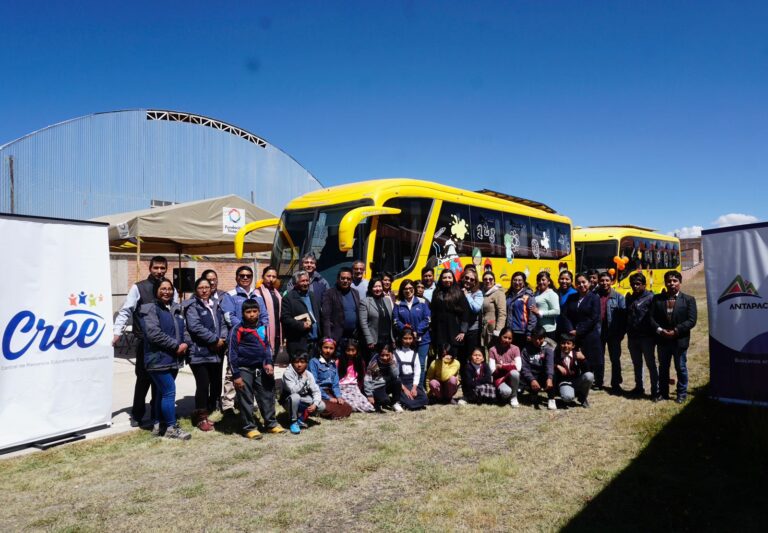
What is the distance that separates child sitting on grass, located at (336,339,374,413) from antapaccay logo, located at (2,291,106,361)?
2.84 meters

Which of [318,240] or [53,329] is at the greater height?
[318,240]

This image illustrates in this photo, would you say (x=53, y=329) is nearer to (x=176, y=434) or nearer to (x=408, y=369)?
(x=176, y=434)

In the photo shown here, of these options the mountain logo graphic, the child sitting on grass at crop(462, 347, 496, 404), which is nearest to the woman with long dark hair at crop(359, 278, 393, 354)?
the child sitting on grass at crop(462, 347, 496, 404)

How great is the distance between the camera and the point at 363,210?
25.9 feet

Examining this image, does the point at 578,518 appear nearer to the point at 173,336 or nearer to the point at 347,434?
the point at 347,434

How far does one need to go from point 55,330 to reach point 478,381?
16.1 feet

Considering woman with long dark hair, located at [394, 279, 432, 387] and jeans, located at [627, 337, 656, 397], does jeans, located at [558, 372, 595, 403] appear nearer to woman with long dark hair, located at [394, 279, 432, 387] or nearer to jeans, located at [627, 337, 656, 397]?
jeans, located at [627, 337, 656, 397]

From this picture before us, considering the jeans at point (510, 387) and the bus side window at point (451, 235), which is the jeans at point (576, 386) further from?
the bus side window at point (451, 235)

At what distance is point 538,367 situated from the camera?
23.3ft

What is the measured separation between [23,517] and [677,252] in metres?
26.3

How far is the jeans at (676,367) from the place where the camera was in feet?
22.2

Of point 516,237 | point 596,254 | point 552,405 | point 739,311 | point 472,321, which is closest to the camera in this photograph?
point 739,311

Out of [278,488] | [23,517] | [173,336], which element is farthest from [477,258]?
[23,517]

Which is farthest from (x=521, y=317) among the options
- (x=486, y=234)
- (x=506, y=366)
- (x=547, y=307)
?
(x=486, y=234)
